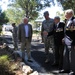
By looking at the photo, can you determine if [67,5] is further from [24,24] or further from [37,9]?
[37,9]

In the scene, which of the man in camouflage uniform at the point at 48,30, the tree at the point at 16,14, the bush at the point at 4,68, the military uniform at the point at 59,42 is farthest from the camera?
the tree at the point at 16,14

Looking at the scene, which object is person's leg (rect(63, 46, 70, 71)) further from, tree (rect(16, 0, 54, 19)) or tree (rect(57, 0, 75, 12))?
tree (rect(16, 0, 54, 19))

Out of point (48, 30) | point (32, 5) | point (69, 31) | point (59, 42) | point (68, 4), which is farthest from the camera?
point (32, 5)

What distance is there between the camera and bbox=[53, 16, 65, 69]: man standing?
10203 millimetres

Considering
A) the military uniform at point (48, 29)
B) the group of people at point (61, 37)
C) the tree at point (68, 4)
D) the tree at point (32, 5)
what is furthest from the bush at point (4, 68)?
the tree at point (32, 5)

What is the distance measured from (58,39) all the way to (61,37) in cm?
15

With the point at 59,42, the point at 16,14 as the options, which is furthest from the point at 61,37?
the point at 16,14

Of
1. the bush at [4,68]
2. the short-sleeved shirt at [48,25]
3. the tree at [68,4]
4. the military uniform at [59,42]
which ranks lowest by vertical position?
the bush at [4,68]

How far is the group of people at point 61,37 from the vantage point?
8.77 metres

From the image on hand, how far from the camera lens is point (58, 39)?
10.5 m

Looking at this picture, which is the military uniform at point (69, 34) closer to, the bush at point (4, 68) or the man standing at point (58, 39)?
the man standing at point (58, 39)

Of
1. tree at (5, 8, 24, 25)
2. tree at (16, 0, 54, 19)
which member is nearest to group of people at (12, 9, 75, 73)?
tree at (16, 0, 54, 19)

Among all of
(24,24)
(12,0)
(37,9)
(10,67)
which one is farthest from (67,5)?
(12,0)

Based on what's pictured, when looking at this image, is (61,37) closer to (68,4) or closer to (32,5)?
(68,4)
